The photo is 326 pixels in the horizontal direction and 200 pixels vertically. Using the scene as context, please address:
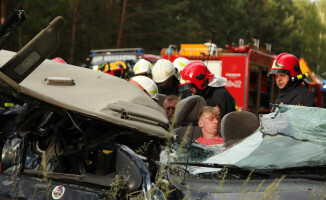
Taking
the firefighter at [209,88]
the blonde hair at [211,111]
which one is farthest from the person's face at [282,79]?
the blonde hair at [211,111]

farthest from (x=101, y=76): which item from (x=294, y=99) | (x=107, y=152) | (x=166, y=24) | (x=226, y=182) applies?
(x=166, y=24)

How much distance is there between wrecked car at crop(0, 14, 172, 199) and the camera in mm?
3188

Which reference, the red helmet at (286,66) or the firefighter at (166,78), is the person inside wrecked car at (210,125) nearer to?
the red helmet at (286,66)

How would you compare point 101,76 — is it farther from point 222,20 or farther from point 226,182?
point 222,20

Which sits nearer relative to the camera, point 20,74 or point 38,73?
point 20,74

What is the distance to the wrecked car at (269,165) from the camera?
2918mm

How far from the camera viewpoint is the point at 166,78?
835cm

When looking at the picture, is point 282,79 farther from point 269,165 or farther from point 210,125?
point 269,165

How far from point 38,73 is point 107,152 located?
73cm

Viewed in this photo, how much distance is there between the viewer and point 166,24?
114ft

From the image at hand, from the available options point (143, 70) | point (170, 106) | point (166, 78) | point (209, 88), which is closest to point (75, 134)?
point (170, 106)

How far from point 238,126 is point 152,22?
30.9 meters

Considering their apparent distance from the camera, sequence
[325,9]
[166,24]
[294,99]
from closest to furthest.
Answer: [294,99], [166,24], [325,9]

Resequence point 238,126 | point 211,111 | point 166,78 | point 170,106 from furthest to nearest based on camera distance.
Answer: point 166,78, point 170,106, point 211,111, point 238,126
